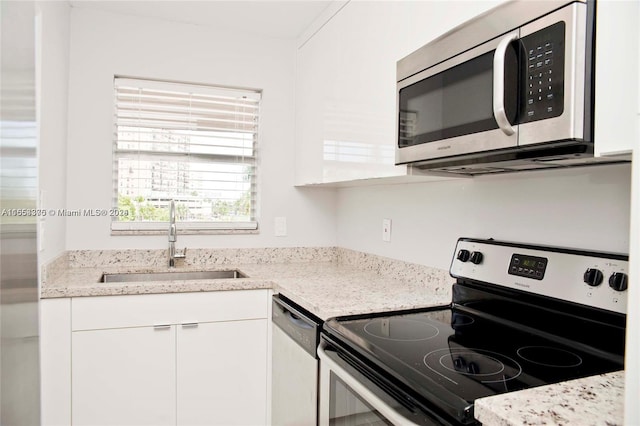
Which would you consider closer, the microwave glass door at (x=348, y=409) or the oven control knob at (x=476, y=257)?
the microwave glass door at (x=348, y=409)

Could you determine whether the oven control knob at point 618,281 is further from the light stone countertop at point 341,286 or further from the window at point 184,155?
the window at point 184,155

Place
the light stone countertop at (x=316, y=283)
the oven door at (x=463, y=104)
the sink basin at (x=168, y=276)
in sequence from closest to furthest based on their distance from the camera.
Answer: the oven door at (x=463, y=104)
the light stone countertop at (x=316, y=283)
the sink basin at (x=168, y=276)

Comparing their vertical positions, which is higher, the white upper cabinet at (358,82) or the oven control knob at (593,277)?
the white upper cabinet at (358,82)

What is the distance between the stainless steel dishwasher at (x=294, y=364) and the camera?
160 centimetres

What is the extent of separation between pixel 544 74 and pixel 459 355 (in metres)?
0.73

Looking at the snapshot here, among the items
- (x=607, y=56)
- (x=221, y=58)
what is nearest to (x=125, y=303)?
(x=221, y=58)

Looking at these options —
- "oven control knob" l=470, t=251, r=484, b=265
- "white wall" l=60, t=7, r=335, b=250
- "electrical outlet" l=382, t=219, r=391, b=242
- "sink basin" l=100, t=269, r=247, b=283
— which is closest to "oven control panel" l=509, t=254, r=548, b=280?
"oven control knob" l=470, t=251, r=484, b=265

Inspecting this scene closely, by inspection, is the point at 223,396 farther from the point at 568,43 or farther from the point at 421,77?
the point at 568,43

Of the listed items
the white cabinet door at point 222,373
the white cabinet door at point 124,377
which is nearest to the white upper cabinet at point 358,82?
the white cabinet door at point 222,373

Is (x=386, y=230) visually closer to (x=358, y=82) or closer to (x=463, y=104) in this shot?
(x=358, y=82)

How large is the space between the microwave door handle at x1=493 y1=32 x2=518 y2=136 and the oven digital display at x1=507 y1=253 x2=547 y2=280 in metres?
0.49

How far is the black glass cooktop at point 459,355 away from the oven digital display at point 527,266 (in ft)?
0.55

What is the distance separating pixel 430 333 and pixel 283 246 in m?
1.52

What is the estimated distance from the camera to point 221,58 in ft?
8.67
